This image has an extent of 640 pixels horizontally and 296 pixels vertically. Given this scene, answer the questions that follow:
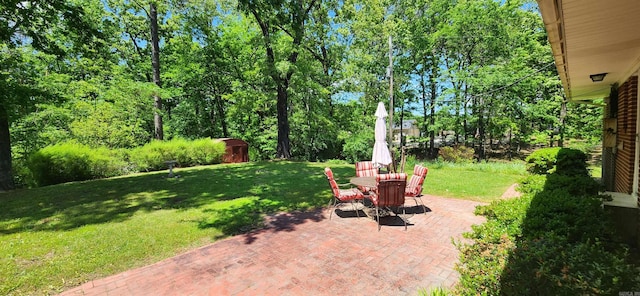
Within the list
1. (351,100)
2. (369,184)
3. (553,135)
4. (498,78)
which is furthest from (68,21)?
(553,135)

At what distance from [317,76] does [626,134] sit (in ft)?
50.0

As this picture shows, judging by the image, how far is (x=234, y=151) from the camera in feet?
56.8

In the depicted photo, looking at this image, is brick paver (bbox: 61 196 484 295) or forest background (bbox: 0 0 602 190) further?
forest background (bbox: 0 0 602 190)

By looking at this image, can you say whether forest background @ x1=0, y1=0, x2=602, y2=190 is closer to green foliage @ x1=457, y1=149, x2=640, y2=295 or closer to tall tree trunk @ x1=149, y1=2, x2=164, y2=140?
tall tree trunk @ x1=149, y1=2, x2=164, y2=140

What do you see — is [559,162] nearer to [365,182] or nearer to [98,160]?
[365,182]

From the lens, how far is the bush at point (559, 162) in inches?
279

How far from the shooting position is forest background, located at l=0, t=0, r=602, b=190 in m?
15.9

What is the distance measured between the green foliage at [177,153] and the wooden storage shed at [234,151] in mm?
538

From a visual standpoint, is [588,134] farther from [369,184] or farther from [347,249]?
[347,249]

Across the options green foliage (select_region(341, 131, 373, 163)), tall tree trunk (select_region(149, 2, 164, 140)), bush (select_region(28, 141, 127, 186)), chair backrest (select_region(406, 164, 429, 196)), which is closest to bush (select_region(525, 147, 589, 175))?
chair backrest (select_region(406, 164, 429, 196))

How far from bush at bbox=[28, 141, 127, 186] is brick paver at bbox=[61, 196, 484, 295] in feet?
32.4

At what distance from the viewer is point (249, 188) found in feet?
29.2

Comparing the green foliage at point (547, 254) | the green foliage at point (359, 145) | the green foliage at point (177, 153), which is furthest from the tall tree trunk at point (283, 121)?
the green foliage at point (547, 254)

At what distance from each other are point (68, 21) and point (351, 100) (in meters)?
16.2
